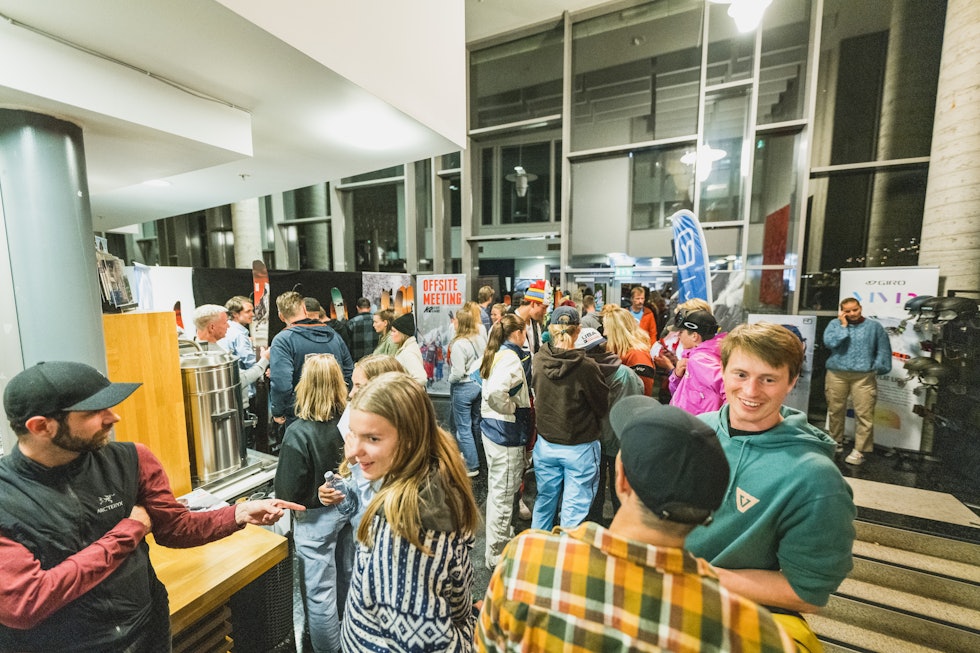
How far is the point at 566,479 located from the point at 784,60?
6.44 meters

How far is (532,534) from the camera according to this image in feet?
3.03

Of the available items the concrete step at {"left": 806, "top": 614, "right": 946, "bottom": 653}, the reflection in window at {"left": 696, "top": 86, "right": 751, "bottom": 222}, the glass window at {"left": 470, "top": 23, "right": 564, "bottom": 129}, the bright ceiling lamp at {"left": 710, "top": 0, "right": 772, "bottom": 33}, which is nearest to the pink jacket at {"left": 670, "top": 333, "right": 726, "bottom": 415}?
the concrete step at {"left": 806, "top": 614, "right": 946, "bottom": 653}

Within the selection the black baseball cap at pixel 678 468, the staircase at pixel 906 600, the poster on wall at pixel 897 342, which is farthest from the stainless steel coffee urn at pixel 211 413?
the poster on wall at pixel 897 342

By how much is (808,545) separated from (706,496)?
24.6 inches

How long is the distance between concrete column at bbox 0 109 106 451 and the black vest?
2.64 feet

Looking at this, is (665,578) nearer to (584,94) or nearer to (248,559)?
(248,559)

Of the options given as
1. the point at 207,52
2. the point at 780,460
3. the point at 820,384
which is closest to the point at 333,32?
the point at 207,52

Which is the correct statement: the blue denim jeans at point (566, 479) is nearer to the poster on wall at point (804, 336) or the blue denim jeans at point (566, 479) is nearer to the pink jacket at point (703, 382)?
the pink jacket at point (703, 382)

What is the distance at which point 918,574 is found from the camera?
2.48 metres

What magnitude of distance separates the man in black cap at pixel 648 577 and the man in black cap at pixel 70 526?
1.25m

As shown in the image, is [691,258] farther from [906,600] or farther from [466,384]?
[906,600]

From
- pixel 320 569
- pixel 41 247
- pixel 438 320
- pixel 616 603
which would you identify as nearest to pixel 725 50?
pixel 438 320

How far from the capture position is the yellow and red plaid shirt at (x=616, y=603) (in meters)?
0.74

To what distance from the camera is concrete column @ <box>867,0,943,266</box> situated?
4.77 metres
